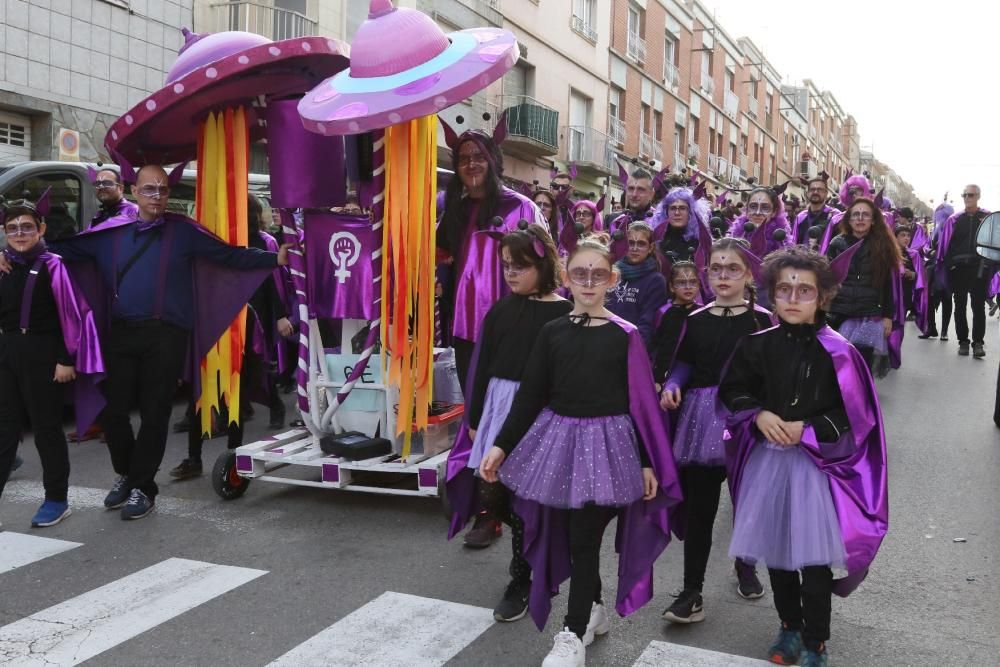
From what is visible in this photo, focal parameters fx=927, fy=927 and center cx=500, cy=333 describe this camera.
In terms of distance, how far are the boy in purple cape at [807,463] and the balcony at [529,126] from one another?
20.0 m

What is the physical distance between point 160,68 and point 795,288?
14286mm

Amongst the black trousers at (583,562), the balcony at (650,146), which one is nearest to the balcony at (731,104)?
the balcony at (650,146)

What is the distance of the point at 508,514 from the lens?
383cm

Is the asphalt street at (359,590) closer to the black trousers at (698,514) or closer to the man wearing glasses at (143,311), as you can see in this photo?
the black trousers at (698,514)

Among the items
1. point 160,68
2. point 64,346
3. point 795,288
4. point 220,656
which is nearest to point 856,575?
point 795,288

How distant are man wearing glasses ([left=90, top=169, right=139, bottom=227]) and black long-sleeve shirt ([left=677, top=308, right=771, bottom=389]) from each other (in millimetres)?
4184

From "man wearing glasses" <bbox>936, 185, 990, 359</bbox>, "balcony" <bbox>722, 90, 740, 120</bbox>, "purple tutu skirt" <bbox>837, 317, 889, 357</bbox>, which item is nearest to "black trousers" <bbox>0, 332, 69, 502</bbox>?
"purple tutu skirt" <bbox>837, 317, 889, 357</bbox>

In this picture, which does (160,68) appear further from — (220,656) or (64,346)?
(220,656)

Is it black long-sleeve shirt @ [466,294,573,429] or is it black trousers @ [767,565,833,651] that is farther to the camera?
black long-sleeve shirt @ [466,294,573,429]

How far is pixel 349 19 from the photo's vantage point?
18625mm

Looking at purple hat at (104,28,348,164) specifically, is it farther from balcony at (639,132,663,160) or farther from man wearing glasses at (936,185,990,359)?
balcony at (639,132,663,160)

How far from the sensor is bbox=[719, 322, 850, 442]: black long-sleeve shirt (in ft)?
10.9

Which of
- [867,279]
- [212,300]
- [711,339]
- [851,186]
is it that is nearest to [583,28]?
[851,186]

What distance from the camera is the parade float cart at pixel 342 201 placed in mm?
4812
